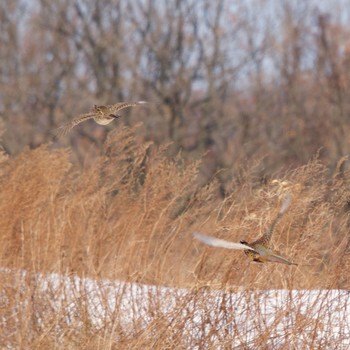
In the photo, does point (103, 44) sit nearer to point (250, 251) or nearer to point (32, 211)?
point (32, 211)

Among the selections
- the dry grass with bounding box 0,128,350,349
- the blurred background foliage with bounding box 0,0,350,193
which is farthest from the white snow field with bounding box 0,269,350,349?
the blurred background foliage with bounding box 0,0,350,193

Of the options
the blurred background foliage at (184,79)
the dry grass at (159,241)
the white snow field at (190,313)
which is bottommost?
the white snow field at (190,313)

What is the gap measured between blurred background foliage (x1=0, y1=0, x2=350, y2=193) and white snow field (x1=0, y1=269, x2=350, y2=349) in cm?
1012

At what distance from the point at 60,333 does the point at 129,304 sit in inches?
12.8

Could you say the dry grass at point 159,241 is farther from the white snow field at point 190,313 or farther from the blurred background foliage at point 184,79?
the blurred background foliage at point 184,79

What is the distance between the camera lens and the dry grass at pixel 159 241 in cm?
384

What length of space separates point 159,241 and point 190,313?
1.06 m

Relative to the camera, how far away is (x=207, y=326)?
→ 4012 millimetres

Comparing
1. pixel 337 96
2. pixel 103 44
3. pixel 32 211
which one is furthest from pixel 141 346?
pixel 337 96

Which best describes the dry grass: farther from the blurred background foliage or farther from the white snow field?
the blurred background foliage

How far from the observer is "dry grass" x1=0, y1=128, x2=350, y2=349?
384cm

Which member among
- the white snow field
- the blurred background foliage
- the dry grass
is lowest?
the white snow field

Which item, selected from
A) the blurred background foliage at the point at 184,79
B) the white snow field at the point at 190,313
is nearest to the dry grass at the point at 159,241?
the white snow field at the point at 190,313

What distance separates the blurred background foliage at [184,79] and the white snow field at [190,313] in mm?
10116
